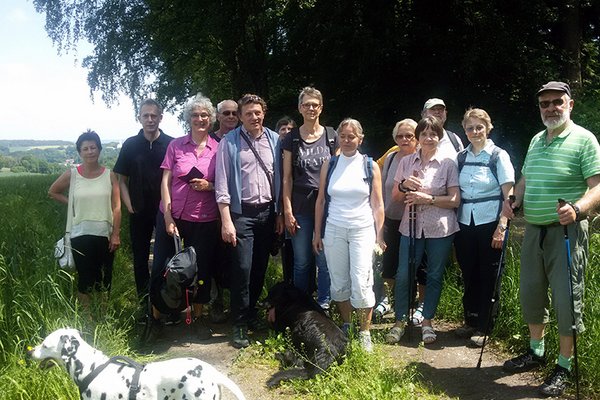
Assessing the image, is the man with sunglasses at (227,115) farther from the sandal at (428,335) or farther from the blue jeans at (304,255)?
the sandal at (428,335)

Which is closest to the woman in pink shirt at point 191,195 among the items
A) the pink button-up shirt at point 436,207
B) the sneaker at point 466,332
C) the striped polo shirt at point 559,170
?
the pink button-up shirt at point 436,207

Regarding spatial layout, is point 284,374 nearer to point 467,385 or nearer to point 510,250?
point 467,385

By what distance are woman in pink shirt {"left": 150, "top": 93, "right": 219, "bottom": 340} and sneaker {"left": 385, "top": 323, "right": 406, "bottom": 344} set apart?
1.71 m

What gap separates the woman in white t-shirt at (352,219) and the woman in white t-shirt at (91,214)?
5.98 ft

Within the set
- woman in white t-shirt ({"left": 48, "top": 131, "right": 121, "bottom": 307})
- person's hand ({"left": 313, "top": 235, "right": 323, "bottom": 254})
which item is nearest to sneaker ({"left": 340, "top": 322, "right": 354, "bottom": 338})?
person's hand ({"left": 313, "top": 235, "right": 323, "bottom": 254})

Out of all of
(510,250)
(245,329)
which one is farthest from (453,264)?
(245,329)

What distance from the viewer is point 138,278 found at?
196 inches

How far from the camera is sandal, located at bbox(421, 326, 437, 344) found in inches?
177

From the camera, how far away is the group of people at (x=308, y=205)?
4223 millimetres

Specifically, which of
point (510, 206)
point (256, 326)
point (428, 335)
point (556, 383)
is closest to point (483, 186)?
point (510, 206)

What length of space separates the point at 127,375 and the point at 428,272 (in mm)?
2741

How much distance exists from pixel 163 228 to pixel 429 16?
911cm

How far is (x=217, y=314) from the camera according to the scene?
16.5ft

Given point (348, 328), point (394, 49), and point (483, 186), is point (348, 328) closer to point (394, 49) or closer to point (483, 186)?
point (483, 186)
